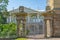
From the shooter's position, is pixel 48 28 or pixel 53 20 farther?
pixel 53 20

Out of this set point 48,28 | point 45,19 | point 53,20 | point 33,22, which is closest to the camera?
point 45,19

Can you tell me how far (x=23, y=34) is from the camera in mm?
14969

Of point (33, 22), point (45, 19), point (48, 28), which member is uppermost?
point (45, 19)

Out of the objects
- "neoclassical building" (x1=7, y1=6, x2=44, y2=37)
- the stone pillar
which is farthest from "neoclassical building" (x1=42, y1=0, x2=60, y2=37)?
"neoclassical building" (x1=7, y1=6, x2=44, y2=37)

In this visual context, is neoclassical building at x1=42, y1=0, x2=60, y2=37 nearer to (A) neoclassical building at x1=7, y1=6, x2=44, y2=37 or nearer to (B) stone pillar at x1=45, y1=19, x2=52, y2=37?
(B) stone pillar at x1=45, y1=19, x2=52, y2=37

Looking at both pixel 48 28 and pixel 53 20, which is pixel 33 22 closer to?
pixel 53 20

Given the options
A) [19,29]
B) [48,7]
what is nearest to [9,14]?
[19,29]

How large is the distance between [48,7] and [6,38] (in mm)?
3826

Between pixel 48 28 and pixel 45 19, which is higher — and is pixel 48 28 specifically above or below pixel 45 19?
below

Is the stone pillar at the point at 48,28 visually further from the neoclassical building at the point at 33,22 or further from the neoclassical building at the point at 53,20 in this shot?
the neoclassical building at the point at 33,22

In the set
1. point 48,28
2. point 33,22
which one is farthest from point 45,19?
point 33,22

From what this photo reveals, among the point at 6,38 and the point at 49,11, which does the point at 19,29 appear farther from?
the point at 49,11

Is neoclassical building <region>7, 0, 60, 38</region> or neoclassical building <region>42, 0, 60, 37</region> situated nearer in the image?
neoclassical building <region>7, 0, 60, 38</region>

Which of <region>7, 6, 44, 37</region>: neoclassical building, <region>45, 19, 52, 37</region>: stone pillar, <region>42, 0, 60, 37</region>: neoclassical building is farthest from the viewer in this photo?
<region>7, 6, 44, 37</region>: neoclassical building
